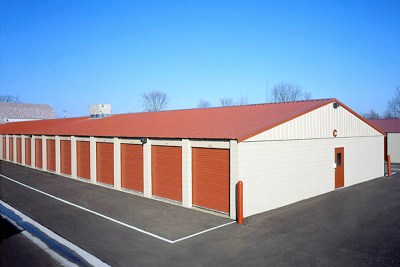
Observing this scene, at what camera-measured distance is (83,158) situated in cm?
2131

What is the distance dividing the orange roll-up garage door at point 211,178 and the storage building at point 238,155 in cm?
4

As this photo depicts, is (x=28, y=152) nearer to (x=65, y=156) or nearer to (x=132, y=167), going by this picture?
(x=65, y=156)

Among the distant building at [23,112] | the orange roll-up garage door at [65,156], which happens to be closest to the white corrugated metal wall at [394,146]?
the orange roll-up garage door at [65,156]

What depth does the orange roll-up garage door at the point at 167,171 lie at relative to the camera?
14.3 m

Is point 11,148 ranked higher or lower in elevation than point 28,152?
higher

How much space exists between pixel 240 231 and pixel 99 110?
22.0m

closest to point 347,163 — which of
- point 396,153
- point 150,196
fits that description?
point 150,196

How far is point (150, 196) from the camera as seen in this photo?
51.5 ft

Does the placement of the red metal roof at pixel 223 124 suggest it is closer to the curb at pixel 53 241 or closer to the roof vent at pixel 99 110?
the curb at pixel 53 241

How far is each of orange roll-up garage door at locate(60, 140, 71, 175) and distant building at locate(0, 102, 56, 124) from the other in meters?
46.7

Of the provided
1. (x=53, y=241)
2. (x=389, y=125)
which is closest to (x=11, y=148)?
(x=53, y=241)

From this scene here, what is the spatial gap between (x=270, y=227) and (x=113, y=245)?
497 cm

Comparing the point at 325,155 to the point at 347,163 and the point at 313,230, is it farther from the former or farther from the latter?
the point at 313,230

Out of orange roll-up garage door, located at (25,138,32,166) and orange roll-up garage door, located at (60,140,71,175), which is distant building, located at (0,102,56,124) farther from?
orange roll-up garage door, located at (60,140,71,175)
